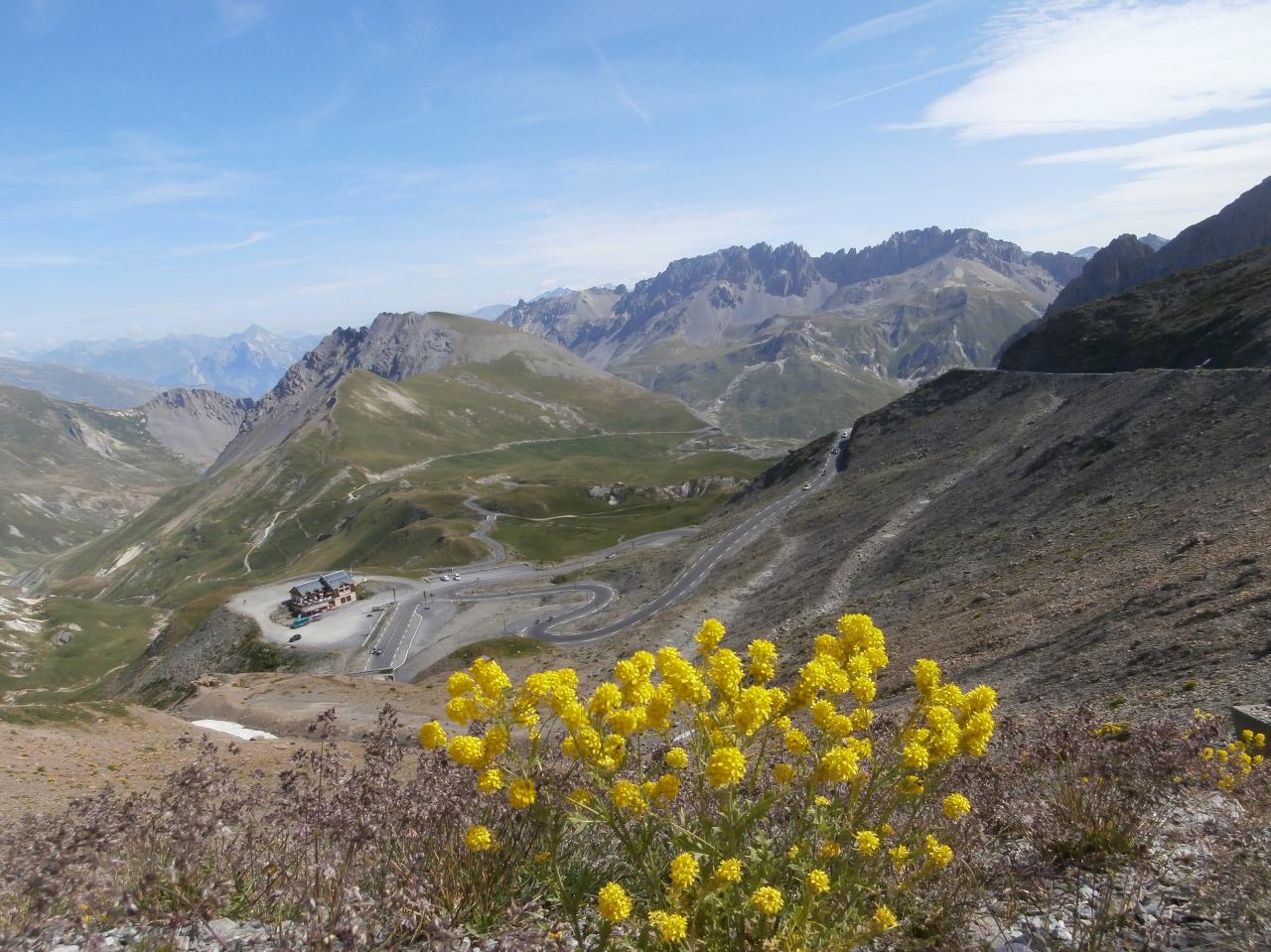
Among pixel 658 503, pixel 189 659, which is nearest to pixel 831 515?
pixel 189 659

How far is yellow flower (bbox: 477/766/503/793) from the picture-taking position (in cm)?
480

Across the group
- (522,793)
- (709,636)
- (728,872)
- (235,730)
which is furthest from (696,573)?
(728,872)

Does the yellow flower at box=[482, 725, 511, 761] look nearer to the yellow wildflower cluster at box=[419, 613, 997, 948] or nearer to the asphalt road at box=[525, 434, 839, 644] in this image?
the yellow wildflower cluster at box=[419, 613, 997, 948]

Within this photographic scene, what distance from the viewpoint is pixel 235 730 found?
144 feet

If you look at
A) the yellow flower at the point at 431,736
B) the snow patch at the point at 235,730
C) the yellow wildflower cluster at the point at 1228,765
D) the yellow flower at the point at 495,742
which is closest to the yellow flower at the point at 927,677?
the yellow flower at the point at 495,742

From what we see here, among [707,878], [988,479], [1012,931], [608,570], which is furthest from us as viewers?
[608,570]

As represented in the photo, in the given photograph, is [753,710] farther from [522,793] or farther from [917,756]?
[522,793]

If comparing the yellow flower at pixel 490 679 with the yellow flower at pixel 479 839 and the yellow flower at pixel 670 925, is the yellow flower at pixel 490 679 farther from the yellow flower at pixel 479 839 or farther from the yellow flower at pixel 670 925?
the yellow flower at pixel 670 925

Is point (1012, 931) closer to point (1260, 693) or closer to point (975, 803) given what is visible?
point (975, 803)

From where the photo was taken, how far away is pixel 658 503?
567ft

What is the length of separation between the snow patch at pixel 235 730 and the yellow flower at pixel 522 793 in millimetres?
42154

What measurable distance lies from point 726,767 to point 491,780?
165 centimetres

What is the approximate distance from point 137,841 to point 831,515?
7504 centimetres

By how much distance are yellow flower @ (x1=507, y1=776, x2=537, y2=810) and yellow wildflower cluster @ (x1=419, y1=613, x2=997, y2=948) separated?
13 millimetres
